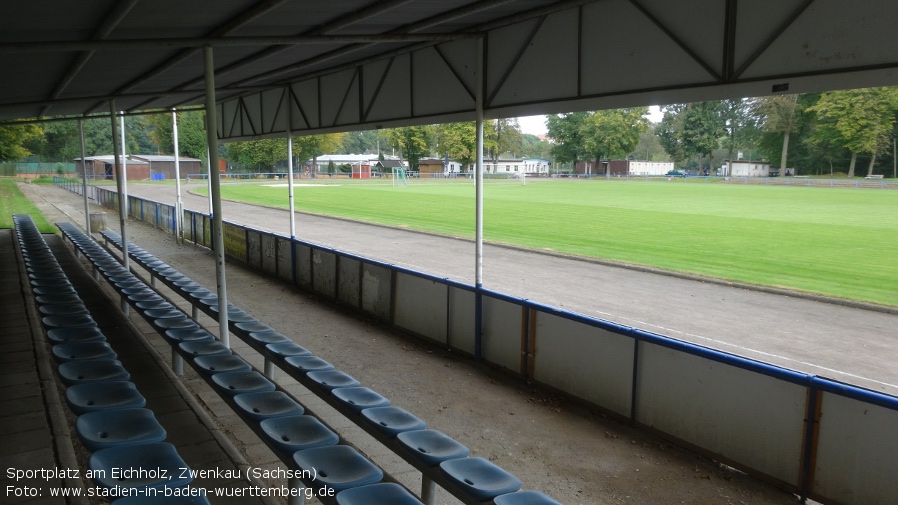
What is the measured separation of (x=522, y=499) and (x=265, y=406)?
8.24 feet

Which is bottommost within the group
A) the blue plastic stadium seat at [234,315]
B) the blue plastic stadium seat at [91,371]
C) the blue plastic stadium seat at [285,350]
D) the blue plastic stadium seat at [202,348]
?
the blue plastic stadium seat at [234,315]

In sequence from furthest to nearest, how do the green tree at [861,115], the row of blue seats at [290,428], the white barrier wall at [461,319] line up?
the green tree at [861,115] < the white barrier wall at [461,319] < the row of blue seats at [290,428]

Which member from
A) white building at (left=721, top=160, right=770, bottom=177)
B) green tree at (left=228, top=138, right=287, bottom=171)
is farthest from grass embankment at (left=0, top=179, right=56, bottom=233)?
white building at (left=721, top=160, right=770, bottom=177)

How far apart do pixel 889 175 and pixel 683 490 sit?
7005cm

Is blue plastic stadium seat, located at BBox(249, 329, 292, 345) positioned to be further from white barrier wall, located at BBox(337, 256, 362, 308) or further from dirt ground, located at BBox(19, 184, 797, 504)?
white barrier wall, located at BBox(337, 256, 362, 308)

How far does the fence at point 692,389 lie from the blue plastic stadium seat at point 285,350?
293 centimetres

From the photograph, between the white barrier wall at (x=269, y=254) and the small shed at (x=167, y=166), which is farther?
the small shed at (x=167, y=166)

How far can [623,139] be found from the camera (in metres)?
86.6

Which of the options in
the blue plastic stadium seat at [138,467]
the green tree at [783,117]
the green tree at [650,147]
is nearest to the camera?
the blue plastic stadium seat at [138,467]

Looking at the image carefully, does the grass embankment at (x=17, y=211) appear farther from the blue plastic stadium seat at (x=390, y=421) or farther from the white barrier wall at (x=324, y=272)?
the blue plastic stadium seat at (x=390, y=421)

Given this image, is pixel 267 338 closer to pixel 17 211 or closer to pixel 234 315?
pixel 234 315

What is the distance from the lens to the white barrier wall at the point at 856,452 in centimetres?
495

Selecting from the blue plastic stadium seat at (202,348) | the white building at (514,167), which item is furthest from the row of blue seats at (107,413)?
the white building at (514,167)

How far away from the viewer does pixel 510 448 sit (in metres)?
6.48
